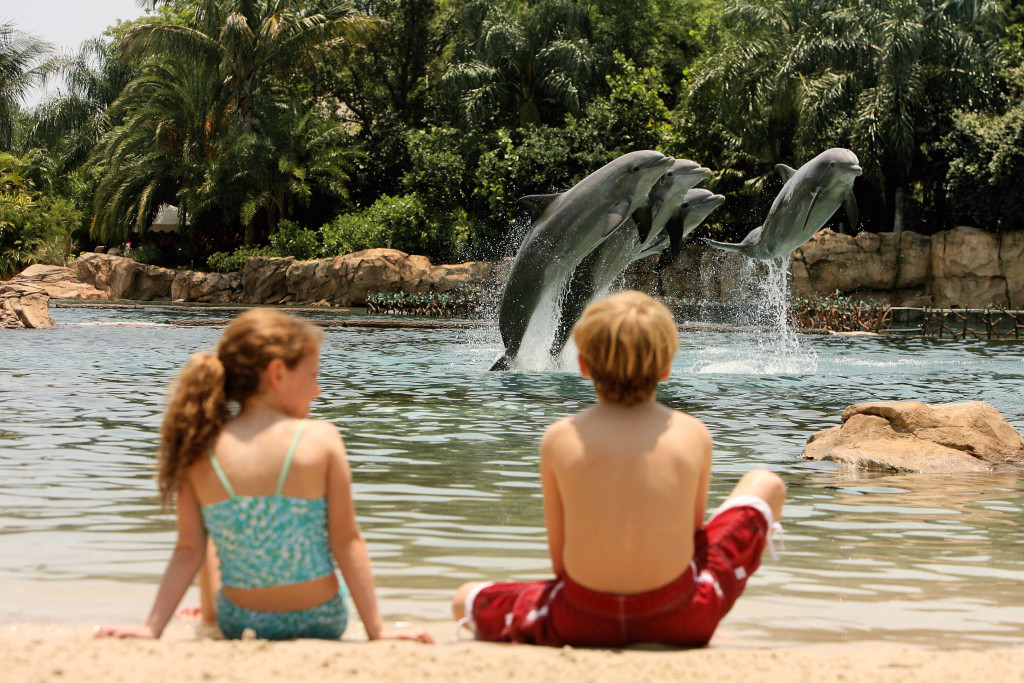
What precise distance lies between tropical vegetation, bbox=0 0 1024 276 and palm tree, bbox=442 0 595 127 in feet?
0.24

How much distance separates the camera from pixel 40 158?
45.4 metres

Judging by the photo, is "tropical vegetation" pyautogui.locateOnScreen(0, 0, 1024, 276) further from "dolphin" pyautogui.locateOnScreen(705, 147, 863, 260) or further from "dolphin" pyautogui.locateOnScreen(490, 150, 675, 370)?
"dolphin" pyautogui.locateOnScreen(490, 150, 675, 370)

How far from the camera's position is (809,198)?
46.1ft

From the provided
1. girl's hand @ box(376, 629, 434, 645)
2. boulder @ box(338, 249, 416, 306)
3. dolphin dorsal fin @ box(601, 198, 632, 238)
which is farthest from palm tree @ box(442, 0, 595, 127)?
girl's hand @ box(376, 629, 434, 645)

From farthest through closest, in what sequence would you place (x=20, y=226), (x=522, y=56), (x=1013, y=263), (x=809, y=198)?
(x=522, y=56)
(x=20, y=226)
(x=1013, y=263)
(x=809, y=198)

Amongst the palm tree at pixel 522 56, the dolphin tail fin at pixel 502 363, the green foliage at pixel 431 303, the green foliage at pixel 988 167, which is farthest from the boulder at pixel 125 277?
the dolphin tail fin at pixel 502 363

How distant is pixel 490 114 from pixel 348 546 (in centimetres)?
3338

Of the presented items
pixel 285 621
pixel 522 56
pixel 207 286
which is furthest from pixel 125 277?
pixel 285 621

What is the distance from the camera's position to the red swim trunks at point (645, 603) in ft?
9.73

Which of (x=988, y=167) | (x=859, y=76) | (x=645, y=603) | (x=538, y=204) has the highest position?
(x=859, y=76)

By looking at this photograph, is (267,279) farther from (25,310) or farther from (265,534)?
(265,534)

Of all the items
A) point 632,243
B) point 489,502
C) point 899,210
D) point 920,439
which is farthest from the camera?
point 899,210

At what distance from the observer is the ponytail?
298 cm

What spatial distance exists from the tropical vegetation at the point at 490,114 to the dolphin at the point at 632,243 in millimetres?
17389
